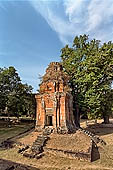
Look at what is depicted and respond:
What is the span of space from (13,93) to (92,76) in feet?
52.7

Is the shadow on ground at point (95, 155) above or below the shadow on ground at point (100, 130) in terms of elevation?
below

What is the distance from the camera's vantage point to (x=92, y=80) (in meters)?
20.2

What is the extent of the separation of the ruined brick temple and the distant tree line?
423 inches

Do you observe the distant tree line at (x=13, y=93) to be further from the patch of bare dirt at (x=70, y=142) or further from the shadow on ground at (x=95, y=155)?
the shadow on ground at (x=95, y=155)

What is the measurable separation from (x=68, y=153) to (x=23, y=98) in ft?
64.5

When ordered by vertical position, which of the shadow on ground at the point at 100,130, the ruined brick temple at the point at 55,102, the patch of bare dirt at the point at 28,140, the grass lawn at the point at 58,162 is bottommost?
the grass lawn at the point at 58,162

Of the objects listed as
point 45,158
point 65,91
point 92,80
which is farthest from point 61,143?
point 92,80

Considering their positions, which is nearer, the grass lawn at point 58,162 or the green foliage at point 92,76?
the grass lawn at point 58,162

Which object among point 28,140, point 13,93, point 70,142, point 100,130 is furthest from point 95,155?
point 13,93

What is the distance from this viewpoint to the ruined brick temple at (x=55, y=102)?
17141mm

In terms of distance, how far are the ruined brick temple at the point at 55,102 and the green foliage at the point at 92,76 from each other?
274 cm

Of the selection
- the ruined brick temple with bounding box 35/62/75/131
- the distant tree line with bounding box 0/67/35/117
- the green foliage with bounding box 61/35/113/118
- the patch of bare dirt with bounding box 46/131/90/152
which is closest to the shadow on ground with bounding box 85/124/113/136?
the green foliage with bounding box 61/35/113/118

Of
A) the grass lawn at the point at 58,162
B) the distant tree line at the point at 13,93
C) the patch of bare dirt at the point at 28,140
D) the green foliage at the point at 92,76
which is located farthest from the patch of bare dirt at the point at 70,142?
the distant tree line at the point at 13,93

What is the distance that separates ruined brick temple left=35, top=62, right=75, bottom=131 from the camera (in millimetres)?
17141
